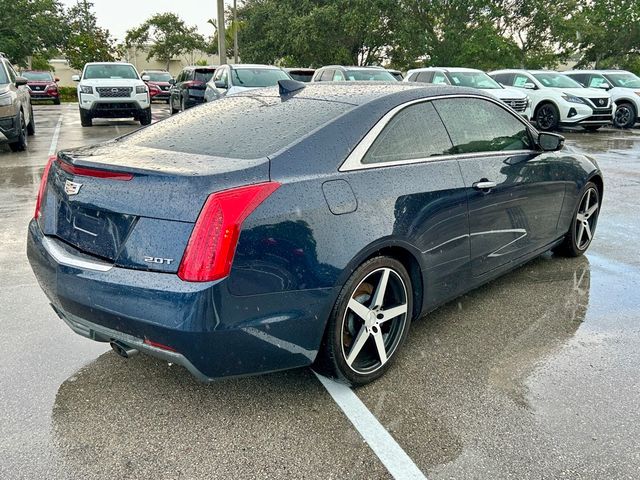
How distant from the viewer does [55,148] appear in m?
11.8

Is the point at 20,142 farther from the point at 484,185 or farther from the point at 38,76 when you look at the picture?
the point at 38,76

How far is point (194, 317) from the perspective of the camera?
239 centimetres

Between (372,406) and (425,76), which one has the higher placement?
(425,76)

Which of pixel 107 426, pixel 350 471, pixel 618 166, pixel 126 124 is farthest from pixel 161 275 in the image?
pixel 126 124

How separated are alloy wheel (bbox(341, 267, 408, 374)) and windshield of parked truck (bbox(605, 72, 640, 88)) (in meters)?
18.1

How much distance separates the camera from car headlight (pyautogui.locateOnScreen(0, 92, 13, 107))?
1003 centimetres

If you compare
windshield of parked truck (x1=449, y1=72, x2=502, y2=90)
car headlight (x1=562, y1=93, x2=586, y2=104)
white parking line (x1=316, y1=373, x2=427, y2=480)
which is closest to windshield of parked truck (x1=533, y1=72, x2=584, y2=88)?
car headlight (x1=562, y1=93, x2=586, y2=104)

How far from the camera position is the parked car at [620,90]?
693 inches

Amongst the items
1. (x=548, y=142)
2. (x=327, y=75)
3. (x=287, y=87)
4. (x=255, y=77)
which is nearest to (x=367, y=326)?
(x=287, y=87)

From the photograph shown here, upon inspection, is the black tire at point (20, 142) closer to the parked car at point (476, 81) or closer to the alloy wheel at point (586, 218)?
the parked car at point (476, 81)

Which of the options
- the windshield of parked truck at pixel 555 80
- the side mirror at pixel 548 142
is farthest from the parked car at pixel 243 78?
the side mirror at pixel 548 142

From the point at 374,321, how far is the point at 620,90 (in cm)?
1793

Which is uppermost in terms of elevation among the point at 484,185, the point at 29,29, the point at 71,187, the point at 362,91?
the point at 29,29

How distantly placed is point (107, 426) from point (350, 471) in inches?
46.6
